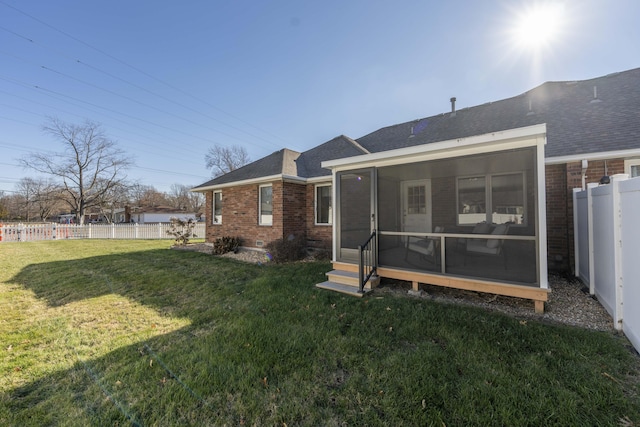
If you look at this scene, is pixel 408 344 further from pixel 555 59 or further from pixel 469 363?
pixel 555 59

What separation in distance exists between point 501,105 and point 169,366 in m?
11.5

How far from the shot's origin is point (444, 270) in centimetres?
473

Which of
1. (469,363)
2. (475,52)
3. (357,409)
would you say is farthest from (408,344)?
(475,52)

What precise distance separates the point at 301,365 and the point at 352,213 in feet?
12.6

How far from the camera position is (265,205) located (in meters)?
9.82

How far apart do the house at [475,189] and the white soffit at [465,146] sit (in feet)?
0.05

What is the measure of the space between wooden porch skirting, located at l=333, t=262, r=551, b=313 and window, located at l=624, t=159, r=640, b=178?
148 inches

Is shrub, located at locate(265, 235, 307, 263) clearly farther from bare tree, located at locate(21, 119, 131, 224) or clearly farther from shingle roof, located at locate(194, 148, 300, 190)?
A: bare tree, located at locate(21, 119, 131, 224)

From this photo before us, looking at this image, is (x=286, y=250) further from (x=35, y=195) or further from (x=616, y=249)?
(x=35, y=195)

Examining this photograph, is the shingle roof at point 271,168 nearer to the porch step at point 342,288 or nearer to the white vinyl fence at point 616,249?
the porch step at point 342,288

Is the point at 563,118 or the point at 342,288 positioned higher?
the point at 563,118

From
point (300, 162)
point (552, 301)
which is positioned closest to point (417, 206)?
point (552, 301)

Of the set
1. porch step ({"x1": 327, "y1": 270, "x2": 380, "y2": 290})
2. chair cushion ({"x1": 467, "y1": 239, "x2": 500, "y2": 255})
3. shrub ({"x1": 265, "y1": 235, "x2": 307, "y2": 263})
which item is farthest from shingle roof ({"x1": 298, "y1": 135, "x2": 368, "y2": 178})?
chair cushion ({"x1": 467, "y1": 239, "x2": 500, "y2": 255})

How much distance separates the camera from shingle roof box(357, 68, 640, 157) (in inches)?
231
